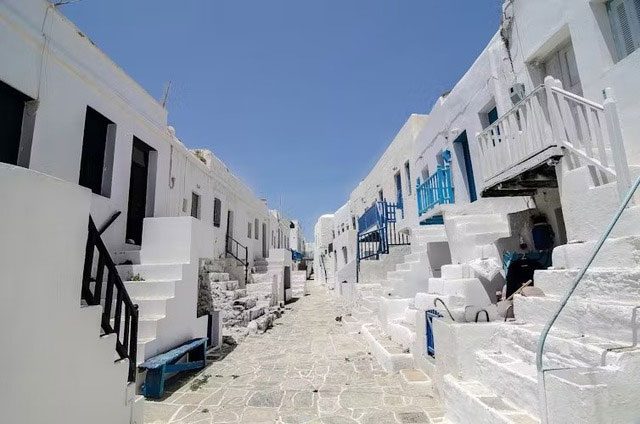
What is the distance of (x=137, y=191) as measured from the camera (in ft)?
28.4

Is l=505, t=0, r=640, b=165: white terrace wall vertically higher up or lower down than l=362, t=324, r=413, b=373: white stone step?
higher up

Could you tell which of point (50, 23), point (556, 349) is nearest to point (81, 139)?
point (50, 23)

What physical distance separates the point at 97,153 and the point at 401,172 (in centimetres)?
1131

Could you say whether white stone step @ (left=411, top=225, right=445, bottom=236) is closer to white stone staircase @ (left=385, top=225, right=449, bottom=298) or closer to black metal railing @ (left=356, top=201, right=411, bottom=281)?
white stone staircase @ (left=385, top=225, right=449, bottom=298)

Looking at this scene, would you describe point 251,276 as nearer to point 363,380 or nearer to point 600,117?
point 363,380

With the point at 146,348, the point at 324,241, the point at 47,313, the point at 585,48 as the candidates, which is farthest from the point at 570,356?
the point at 324,241

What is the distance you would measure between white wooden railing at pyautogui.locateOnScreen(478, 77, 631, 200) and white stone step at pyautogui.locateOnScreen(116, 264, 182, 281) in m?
6.24

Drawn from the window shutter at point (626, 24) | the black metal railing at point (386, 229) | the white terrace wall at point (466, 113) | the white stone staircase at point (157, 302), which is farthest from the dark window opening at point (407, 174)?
the white stone staircase at point (157, 302)

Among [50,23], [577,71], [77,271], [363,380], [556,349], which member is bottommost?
[363,380]

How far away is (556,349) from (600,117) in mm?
3395

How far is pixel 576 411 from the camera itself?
7.16 ft

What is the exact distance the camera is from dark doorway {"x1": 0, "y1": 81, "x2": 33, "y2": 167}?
17.1 ft

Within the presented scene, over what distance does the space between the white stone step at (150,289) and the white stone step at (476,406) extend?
15.8 ft

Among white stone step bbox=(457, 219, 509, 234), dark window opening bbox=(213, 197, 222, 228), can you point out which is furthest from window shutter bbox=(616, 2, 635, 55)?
dark window opening bbox=(213, 197, 222, 228)
